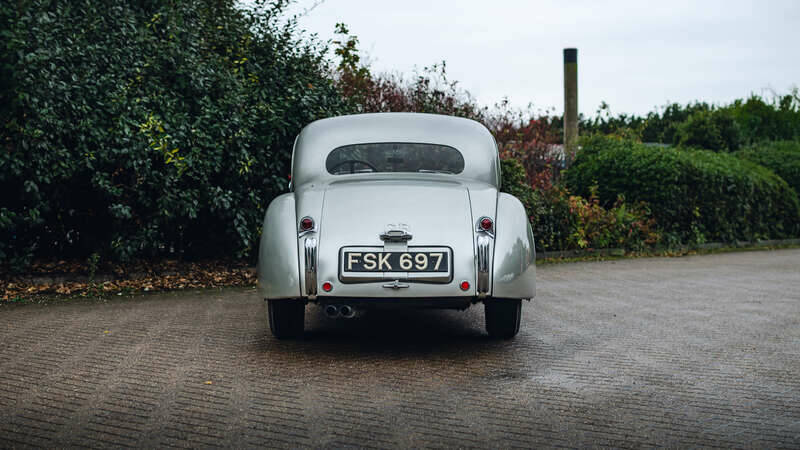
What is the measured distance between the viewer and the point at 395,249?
4945mm

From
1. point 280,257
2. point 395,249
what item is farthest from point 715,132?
point 280,257

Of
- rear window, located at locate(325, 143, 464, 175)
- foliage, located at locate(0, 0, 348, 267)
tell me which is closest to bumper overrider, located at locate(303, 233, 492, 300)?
rear window, located at locate(325, 143, 464, 175)

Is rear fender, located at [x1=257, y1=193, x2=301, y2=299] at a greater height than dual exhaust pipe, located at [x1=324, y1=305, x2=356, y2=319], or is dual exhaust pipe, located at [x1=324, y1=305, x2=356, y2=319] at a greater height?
rear fender, located at [x1=257, y1=193, x2=301, y2=299]

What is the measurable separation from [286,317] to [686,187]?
11.9m

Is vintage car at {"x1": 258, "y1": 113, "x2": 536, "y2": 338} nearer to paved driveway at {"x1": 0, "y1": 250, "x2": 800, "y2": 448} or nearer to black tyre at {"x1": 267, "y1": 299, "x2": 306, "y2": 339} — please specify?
black tyre at {"x1": 267, "y1": 299, "x2": 306, "y2": 339}

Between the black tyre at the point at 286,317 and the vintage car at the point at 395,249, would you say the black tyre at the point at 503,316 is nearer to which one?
the vintage car at the point at 395,249

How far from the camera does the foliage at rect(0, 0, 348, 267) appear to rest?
793 cm

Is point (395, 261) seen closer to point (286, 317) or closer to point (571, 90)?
point (286, 317)

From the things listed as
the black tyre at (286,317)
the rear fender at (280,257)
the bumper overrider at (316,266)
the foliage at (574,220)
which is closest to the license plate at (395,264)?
the bumper overrider at (316,266)

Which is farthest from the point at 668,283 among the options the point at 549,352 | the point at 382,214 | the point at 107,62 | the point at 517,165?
the point at 107,62

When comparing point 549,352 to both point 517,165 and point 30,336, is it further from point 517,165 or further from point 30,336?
point 517,165

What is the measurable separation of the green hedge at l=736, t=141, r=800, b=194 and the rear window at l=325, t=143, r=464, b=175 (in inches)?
632

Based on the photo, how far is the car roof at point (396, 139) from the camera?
6.02m

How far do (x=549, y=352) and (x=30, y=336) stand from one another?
396cm
